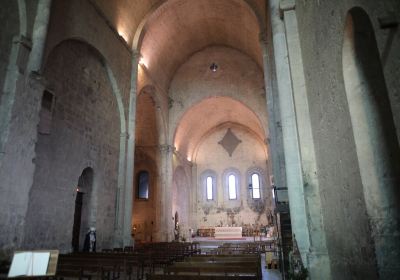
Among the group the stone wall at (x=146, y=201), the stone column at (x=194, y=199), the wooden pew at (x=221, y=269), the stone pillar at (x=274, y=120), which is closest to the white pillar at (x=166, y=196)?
the stone wall at (x=146, y=201)

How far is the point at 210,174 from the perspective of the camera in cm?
2994

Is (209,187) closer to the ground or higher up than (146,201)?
higher up

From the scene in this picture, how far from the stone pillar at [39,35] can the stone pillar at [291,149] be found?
6620 millimetres

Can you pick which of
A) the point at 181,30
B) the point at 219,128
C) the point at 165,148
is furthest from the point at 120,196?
the point at 219,128

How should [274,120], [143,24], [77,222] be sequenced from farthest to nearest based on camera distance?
[143,24]
[274,120]
[77,222]

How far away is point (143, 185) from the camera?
24.0 m

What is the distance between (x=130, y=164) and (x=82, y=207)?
10.4ft

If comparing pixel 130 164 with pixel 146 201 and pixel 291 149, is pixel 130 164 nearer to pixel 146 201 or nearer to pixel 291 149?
pixel 291 149

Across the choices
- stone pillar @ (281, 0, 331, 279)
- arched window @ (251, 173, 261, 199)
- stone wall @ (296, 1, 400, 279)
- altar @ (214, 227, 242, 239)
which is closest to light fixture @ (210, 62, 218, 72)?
arched window @ (251, 173, 261, 199)

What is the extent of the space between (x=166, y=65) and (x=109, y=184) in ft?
37.0

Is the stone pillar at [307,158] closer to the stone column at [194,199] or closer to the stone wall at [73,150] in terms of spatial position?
the stone wall at [73,150]

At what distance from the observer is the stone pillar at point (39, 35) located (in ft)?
26.4

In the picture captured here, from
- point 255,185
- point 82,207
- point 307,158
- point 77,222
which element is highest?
point 255,185

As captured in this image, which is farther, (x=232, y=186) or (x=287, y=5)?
(x=232, y=186)
